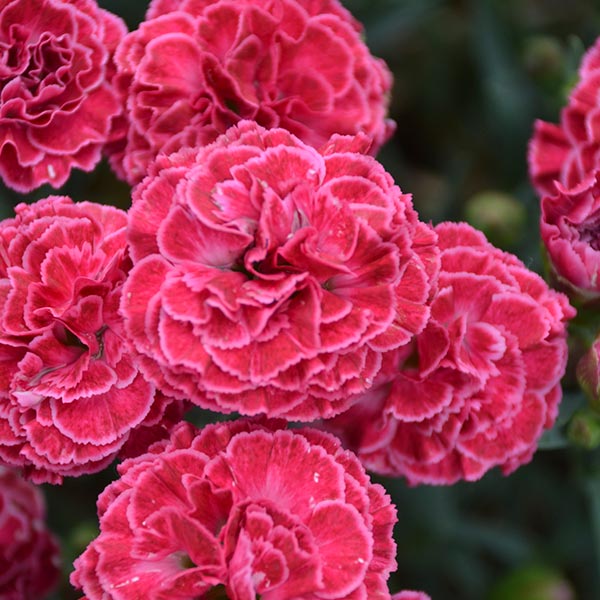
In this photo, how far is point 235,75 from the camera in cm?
99

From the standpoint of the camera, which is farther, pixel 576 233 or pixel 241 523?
pixel 576 233

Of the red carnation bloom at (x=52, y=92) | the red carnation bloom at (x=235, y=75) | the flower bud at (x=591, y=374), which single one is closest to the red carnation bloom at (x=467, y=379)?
the flower bud at (x=591, y=374)

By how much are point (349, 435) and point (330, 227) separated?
0.27 meters

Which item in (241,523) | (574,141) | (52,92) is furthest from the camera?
(574,141)

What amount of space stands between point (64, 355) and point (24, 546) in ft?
1.40

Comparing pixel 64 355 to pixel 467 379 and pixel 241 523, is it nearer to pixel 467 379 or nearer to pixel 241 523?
pixel 241 523

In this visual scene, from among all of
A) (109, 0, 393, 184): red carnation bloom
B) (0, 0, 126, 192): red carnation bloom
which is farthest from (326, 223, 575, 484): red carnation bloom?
(0, 0, 126, 192): red carnation bloom

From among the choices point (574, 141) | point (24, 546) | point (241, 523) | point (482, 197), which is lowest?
point (24, 546)

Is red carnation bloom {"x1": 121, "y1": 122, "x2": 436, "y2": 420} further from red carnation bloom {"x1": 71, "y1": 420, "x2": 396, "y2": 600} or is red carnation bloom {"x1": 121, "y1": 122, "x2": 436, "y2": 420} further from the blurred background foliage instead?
the blurred background foliage

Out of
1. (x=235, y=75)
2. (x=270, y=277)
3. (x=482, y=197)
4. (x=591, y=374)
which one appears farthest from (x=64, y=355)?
(x=482, y=197)

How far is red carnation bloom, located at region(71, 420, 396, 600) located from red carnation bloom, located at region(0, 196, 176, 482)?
5 centimetres

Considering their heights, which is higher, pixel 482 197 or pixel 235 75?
pixel 235 75

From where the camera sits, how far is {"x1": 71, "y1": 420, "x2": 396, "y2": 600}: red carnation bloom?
2.51 feet

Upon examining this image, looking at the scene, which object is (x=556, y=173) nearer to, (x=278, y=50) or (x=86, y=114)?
(x=278, y=50)
